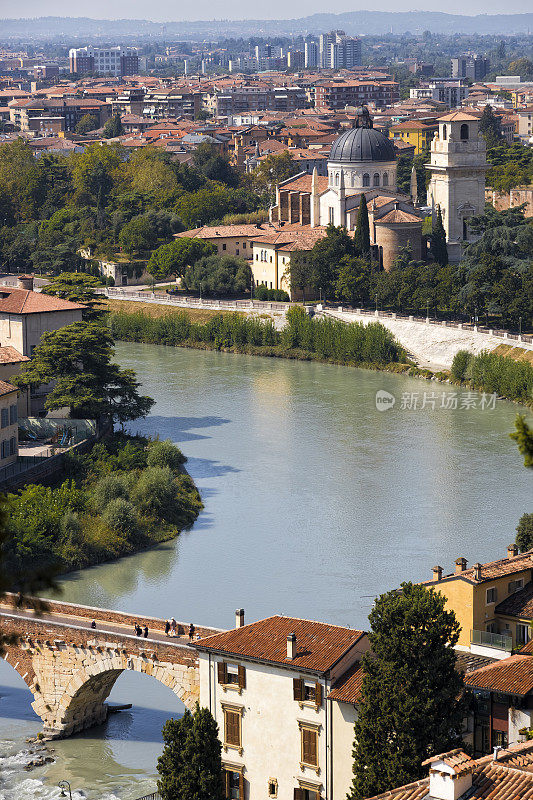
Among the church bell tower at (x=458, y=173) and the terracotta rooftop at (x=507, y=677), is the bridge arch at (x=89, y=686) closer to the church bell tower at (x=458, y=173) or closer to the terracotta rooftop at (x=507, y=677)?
the terracotta rooftop at (x=507, y=677)

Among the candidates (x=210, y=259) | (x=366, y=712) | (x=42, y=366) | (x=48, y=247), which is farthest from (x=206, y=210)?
(x=366, y=712)

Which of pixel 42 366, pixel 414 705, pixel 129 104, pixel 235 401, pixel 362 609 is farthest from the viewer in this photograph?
pixel 129 104

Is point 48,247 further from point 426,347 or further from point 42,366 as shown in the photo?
point 42,366

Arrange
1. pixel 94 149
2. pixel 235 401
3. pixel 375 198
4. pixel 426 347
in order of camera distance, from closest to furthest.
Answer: pixel 235 401
pixel 426 347
pixel 375 198
pixel 94 149

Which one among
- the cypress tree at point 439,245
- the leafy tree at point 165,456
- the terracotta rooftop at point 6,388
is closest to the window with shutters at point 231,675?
the terracotta rooftop at point 6,388

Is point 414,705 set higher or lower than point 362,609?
higher

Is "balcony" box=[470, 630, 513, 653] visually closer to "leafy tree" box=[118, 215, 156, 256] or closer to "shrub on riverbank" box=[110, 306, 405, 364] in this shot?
"shrub on riverbank" box=[110, 306, 405, 364]

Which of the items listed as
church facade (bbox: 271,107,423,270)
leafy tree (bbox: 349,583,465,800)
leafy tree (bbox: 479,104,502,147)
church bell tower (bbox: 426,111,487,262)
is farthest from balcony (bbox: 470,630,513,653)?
leafy tree (bbox: 479,104,502,147)
